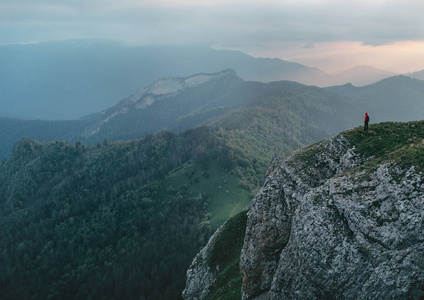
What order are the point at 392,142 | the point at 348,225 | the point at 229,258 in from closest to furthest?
the point at 348,225, the point at 392,142, the point at 229,258

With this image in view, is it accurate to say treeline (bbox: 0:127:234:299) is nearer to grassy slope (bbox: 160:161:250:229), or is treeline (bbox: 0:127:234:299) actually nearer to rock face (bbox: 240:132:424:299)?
grassy slope (bbox: 160:161:250:229)

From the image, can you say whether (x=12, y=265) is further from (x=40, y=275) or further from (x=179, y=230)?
(x=179, y=230)

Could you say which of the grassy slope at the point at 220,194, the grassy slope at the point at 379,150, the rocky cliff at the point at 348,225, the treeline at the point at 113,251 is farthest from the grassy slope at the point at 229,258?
the grassy slope at the point at 220,194

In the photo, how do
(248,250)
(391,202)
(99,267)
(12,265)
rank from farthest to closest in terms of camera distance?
(12,265), (99,267), (248,250), (391,202)

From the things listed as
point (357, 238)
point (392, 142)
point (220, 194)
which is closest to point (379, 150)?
point (392, 142)

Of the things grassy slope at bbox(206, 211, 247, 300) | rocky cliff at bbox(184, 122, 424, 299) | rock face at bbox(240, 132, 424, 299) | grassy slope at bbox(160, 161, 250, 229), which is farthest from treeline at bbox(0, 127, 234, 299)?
rock face at bbox(240, 132, 424, 299)

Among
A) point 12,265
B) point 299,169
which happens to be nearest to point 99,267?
point 12,265

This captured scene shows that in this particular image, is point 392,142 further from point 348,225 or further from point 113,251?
point 113,251

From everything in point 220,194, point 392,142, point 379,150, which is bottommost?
point 220,194
